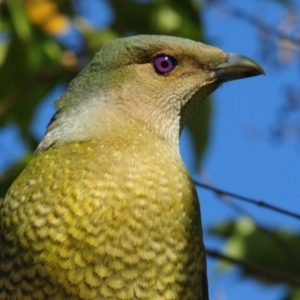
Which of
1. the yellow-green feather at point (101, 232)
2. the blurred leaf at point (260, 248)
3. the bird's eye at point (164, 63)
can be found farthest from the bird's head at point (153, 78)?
the blurred leaf at point (260, 248)

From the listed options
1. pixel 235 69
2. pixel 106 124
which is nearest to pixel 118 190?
pixel 106 124

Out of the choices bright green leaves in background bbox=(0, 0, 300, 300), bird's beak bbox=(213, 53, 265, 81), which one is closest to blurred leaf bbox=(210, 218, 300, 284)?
bright green leaves in background bbox=(0, 0, 300, 300)

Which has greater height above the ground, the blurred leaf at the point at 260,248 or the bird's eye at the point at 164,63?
the bird's eye at the point at 164,63

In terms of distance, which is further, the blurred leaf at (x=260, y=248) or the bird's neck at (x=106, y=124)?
the blurred leaf at (x=260, y=248)

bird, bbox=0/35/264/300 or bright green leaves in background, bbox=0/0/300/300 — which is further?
bright green leaves in background, bbox=0/0/300/300

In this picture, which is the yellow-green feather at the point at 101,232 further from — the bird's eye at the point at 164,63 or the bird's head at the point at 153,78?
the bird's eye at the point at 164,63

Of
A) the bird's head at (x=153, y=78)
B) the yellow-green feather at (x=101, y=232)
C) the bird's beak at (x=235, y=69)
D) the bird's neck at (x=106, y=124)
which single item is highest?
the bird's beak at (x=235, y=69)

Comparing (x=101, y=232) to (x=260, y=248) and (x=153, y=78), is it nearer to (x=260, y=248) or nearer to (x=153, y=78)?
(x=153, y=78)

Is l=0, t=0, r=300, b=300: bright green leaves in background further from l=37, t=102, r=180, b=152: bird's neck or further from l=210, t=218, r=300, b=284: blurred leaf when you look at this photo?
l=37, t=102, r=180, b=152: bird's neck

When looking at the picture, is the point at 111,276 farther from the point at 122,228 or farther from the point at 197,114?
the point at 197,114
